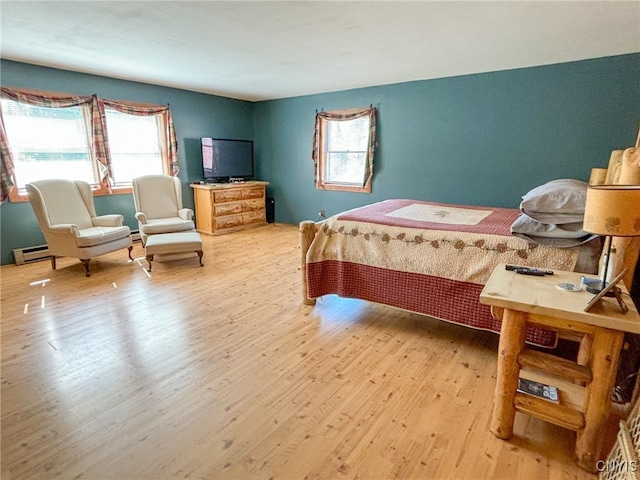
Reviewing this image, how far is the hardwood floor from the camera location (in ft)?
4.84

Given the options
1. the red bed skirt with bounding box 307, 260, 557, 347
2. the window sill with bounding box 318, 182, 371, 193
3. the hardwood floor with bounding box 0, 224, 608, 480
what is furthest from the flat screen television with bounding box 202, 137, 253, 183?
the red bed skirt with bounding box 307, 260, 557, 347

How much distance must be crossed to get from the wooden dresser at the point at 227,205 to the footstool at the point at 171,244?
1.53m

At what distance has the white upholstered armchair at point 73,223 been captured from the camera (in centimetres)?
367

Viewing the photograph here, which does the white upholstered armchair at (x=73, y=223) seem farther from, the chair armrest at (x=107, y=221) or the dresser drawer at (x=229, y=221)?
the dresser drawer at (x=229, y=221)

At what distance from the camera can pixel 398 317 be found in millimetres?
2871

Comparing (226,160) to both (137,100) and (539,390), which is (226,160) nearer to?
(137,100)

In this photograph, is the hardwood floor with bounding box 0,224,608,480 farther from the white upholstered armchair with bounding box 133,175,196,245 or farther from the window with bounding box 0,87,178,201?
the window with bounding box 0,87,178,201

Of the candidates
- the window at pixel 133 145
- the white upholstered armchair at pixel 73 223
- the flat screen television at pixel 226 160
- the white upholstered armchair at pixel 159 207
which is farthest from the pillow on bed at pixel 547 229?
the window at pixel 133 145

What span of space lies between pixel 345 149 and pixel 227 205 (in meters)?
2.20

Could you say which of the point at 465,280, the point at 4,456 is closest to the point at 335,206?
the point at 465,280

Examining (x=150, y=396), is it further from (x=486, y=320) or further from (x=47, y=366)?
(x=486, y=320)

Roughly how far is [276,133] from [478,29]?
4.27 m

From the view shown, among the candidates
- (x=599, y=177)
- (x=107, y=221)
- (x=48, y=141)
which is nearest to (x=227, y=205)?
(x=107, y=221)

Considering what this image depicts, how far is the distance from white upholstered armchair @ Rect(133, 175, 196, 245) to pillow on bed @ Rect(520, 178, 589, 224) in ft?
12.7
